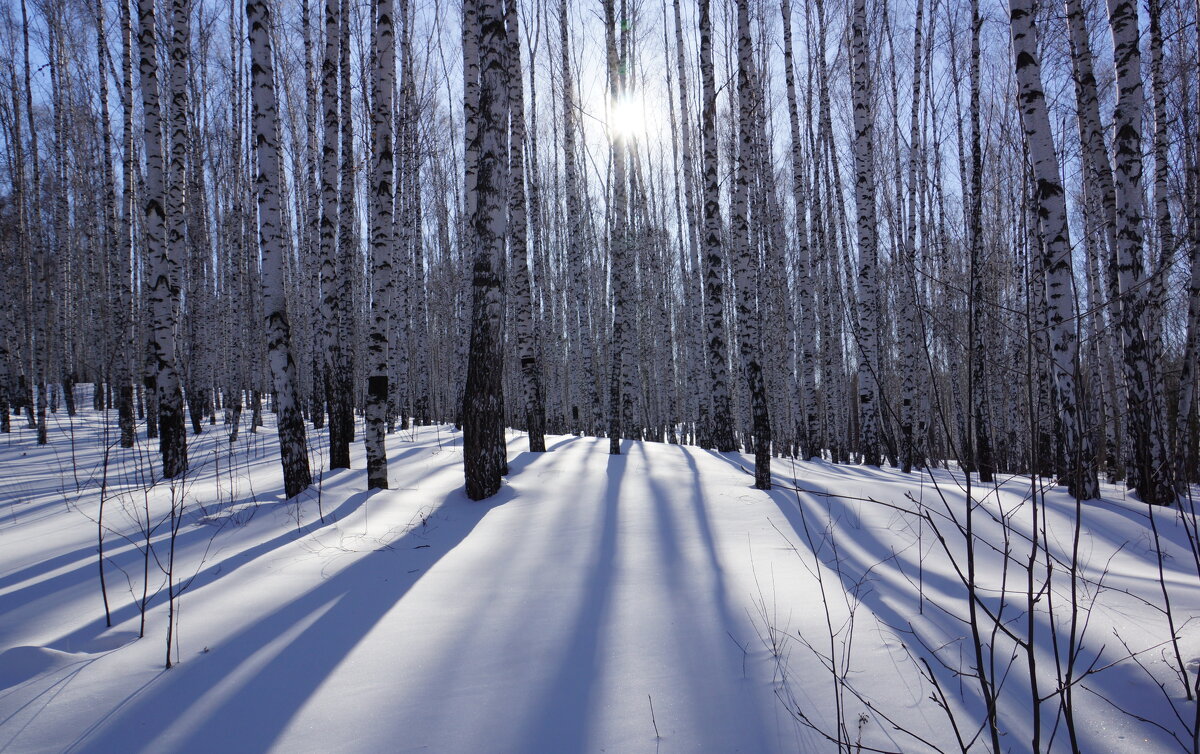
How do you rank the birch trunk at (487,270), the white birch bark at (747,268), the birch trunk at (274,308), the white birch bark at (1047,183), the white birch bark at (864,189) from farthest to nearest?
the white birch bark at (864,189)
the white birch bark at (747,268)
the white birch bark at (1047,183)
the birch trunk at (274,308)
the birch trunk at (487,270)

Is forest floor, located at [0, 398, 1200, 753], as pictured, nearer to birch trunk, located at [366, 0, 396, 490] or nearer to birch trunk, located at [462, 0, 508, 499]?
birch trunk, located at [462, 0, 508, 499]

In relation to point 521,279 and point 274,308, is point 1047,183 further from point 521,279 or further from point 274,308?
point 274,308

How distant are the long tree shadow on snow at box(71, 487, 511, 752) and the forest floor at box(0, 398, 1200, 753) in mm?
12

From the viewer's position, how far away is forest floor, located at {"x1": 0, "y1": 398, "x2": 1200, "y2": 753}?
217 cm

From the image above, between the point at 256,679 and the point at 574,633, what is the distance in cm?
141

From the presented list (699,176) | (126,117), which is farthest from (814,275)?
(126,117)

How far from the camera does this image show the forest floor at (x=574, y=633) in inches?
85.4

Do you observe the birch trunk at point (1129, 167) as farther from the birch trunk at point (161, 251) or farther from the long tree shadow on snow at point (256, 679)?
the birch trunk at point (161, 251)

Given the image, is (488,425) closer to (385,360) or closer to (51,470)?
(385,360)

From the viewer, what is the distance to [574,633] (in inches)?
115

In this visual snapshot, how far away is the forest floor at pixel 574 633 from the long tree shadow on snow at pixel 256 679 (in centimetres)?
1

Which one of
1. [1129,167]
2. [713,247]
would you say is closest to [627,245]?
[713,247]

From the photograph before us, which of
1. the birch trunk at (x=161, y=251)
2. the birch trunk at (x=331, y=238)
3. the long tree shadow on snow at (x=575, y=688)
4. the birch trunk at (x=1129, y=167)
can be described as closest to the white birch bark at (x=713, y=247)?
the birch trunk at (x=1129, y=167)

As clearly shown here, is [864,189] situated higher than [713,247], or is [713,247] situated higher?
[864,189]
